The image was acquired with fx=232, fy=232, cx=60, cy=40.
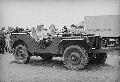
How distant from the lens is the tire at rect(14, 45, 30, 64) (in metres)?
4.76

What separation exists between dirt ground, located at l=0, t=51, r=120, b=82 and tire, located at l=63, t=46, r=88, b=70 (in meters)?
0.11

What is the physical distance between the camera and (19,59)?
191 inches

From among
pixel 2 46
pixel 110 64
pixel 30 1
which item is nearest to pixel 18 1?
pixel 30 1

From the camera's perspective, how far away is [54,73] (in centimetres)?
391

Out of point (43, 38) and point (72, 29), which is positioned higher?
point (72, 29)

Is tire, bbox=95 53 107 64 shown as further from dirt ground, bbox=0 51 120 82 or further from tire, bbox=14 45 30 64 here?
tire, bbox=14 45 30 64

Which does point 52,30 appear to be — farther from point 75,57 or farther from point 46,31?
point 75,57

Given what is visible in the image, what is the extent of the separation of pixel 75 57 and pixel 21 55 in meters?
1.28

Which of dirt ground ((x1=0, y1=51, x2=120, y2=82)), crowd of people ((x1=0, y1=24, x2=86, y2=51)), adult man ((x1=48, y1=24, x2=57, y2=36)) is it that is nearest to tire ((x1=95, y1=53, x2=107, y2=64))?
dirt ground ((x1=0, y1=51, x2=120, y2=82))

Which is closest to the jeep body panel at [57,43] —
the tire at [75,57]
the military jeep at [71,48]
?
the military jeep at [71,48]

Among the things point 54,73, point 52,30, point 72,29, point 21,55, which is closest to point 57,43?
Result: point 52,30

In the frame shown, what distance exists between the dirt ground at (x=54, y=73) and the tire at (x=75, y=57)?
11 cm

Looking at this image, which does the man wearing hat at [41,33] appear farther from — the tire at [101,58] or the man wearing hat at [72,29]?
the tire at [101,58]

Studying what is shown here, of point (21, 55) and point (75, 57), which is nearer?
point (75, 57)
